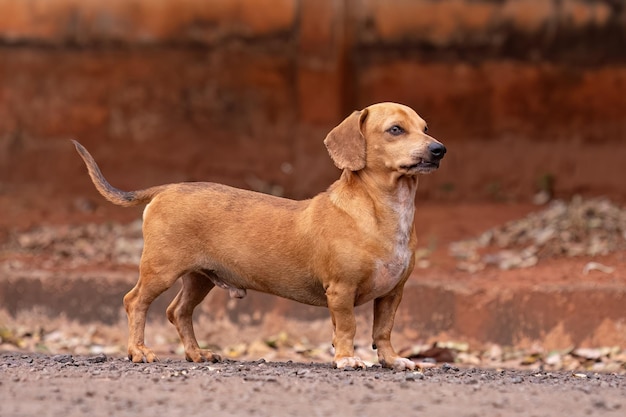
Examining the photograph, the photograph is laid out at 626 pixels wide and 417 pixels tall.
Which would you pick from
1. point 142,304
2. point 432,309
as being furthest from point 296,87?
point 142,304

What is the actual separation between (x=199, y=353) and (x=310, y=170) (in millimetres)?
5995

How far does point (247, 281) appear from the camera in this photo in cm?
773

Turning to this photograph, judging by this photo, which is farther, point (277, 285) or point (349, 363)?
point (277, 285)

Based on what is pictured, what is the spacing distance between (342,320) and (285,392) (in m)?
1.13

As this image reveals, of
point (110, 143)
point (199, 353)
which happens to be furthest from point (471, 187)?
point (199, 353)

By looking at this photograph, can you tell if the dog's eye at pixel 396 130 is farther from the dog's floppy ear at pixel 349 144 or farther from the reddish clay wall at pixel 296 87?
the reddish clay wall at pixel 296 87

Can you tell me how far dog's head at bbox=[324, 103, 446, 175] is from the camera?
7.27m

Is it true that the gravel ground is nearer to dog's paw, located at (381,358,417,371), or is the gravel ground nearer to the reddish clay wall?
dog's paw, located at (381,358,417,371)

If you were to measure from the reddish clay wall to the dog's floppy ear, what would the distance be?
586cm

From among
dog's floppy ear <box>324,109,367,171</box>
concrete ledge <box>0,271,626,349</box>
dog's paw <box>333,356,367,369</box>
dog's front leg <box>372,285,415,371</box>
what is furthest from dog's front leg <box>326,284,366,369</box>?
concrete ledge <box>0,271,626,349</box>

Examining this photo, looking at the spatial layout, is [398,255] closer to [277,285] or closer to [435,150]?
[435,150]

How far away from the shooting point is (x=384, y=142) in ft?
24.3

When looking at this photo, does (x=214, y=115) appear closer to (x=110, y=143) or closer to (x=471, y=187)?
(x=110, y=143)

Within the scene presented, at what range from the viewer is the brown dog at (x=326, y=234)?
7.34 m
